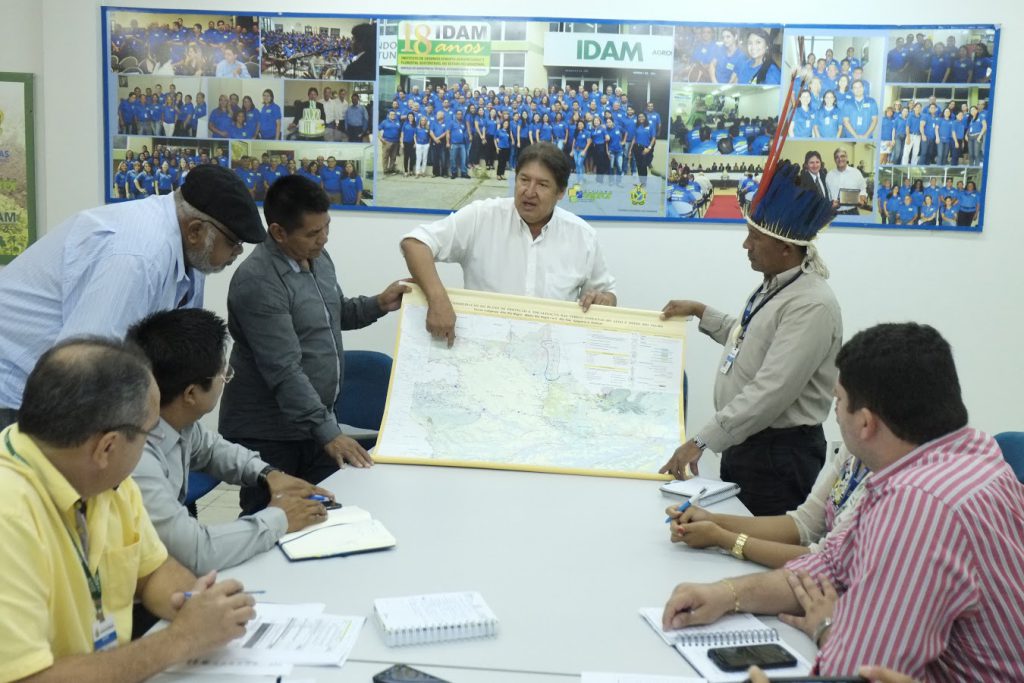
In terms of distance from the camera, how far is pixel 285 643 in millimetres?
1593

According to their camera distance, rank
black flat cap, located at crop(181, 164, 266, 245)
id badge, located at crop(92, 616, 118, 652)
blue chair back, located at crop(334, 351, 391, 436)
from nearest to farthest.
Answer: id badge, located at crop(92, 616, 118, 652) → black flat cap, located at crop(181, 164, 266, 245) → blue chair back, located at crop(334, 351, 391, 436)

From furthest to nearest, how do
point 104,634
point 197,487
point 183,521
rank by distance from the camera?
point 197,487 → point 183,521 → point 104,634

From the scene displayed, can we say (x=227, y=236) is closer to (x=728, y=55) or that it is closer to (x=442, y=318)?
(x=442, y=318)

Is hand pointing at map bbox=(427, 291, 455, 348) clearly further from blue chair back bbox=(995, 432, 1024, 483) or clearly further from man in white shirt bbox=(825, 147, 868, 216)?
man in white shirt bbox=(825, 147, 868, 216)

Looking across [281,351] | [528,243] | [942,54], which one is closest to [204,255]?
[281,351]

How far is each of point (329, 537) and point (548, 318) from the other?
4.43ft

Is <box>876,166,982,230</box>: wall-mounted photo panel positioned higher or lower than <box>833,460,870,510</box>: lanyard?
higher

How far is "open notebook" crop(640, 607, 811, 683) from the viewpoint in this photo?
156 centimetres

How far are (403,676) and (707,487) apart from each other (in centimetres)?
146

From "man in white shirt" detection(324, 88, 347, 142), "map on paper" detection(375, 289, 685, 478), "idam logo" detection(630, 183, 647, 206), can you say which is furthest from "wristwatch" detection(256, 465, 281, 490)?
"idam logo" detection(630, 183, 647, 206)

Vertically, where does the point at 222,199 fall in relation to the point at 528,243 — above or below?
above

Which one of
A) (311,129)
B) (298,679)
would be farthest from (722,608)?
(311,129)

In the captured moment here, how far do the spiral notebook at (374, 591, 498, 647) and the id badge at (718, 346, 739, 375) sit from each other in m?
1.47

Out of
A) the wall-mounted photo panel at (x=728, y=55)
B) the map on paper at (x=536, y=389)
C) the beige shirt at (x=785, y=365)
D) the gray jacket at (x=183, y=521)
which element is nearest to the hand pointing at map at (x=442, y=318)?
the map on paper at (x=536, y=389)
